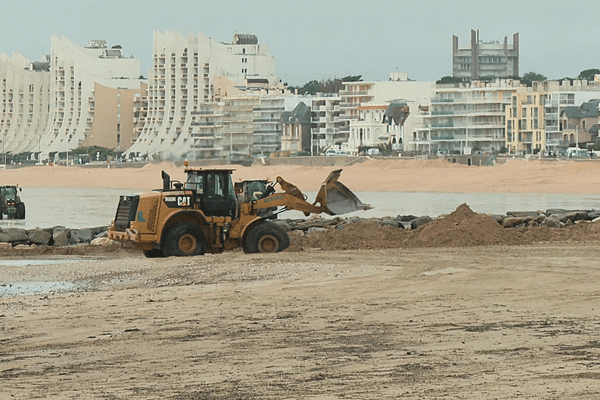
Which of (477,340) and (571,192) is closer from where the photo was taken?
(477,340)

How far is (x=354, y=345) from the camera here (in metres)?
11.2

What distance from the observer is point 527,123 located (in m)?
130

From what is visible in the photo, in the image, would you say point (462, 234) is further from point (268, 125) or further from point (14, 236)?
point (268, 125)

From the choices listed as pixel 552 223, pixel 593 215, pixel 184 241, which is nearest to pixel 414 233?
pixel 552 223

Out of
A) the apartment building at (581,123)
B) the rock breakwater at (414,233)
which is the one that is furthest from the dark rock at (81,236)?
the apartment building at (581,123)

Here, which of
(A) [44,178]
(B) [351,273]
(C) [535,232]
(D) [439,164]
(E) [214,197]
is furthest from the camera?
(A) [44,178]

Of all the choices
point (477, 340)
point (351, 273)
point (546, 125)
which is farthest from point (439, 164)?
point (477, 340)

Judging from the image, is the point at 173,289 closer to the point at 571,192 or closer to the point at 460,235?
the point at 460,235

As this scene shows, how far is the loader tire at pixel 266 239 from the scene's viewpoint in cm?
2168

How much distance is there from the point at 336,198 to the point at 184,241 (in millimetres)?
3932

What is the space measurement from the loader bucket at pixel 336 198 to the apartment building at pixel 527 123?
343 feet

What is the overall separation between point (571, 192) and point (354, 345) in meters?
59.6

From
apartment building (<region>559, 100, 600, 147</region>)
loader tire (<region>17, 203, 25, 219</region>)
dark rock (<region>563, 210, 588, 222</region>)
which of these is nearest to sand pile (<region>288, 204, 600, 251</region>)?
dark rock (<region>563, 210, 588, 222</region>)

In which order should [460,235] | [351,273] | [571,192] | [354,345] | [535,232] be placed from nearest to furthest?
[354,345]
[351,273]
[460,235]
[535,232]
[571,192]
